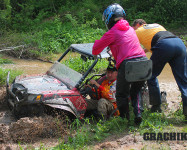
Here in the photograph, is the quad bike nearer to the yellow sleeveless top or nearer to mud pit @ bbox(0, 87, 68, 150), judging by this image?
mud pit @ bbox(0, 87, 68, 150)

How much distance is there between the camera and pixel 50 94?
4559 mm

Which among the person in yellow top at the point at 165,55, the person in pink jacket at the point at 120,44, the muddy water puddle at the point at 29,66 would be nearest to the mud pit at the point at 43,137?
the person in pink jacket at the point at 120,44

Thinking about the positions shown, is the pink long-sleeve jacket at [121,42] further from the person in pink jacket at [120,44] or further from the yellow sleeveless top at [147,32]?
the yellow sleeveless top at [147,32]

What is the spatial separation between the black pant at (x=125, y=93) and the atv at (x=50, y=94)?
2.06 feet

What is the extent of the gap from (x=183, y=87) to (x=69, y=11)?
38.7ft

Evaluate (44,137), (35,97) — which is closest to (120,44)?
(35,97)

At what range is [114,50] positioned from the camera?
4488 mm

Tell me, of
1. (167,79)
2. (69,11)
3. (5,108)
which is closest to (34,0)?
(69,11)

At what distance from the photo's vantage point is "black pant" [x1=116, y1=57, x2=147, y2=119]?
4.41m

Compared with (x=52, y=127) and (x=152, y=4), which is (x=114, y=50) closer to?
(x=52, y=127)

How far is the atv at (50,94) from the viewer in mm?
4504

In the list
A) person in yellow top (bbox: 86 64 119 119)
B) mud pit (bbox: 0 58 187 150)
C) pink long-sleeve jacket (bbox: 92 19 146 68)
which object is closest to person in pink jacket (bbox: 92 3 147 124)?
pink long-sleeve jacket (bbox: 92 19 146 68)

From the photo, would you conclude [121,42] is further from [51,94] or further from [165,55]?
[51,94]

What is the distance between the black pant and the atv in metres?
0.63
